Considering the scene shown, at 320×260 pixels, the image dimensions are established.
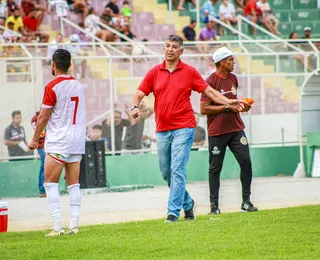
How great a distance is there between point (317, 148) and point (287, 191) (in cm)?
504

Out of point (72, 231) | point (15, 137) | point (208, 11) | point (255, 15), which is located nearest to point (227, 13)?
point (208, 11)

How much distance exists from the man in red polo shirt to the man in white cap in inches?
44.3

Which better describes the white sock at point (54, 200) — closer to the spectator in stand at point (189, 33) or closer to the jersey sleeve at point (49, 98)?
the jersey sleeve at point (49, 98)

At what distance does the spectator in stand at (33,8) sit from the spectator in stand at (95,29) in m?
1.21

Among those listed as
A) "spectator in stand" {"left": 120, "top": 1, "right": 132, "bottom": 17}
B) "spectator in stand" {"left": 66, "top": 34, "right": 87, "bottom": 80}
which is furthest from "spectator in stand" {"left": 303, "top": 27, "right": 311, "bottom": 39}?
"spectator in stand" {"left": 66, "top": 34, "right": 87, "bottom": 80}

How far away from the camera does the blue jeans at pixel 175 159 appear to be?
12.4m

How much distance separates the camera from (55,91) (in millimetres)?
11492

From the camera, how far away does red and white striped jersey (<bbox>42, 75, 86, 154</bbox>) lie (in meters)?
11.5

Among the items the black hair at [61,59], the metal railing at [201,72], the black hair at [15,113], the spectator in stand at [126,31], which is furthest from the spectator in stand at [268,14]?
the black hair at [61,59]

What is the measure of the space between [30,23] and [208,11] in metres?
5.79

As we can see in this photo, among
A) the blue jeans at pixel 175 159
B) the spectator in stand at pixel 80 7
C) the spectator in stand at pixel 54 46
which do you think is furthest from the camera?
the spectator in stand at pixel 80 7

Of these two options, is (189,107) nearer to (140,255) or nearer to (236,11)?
(140,255)

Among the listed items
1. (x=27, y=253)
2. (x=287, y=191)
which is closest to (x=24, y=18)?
(x=287, y=191)

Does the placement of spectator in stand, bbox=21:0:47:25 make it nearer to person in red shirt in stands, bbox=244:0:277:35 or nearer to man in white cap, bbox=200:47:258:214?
person in red shirt in stands, bbox=244:0:277:35
